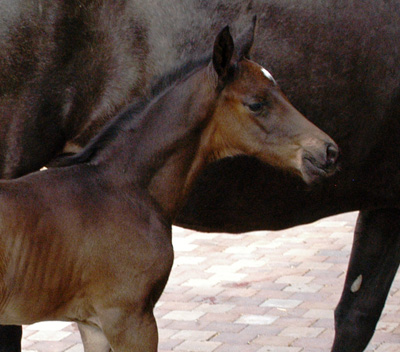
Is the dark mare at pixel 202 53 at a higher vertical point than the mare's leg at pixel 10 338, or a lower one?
higher

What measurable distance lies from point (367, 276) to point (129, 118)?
1599mm

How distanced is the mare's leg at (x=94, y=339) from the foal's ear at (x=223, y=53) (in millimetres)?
929

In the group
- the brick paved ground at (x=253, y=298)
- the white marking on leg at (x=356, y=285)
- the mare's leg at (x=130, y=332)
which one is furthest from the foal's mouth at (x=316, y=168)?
the brick paved ground at (x=253, y=298)

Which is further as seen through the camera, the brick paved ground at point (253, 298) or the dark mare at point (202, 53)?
the brick paved ground at point (253, 298)

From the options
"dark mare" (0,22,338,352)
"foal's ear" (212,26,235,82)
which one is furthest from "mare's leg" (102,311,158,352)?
"foal's ear" (212,26,235,82)

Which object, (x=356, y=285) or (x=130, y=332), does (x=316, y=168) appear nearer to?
(x=130, y=332)

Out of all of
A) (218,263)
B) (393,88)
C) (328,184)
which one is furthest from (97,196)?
(218,263)

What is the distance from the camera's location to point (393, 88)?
3604 mm

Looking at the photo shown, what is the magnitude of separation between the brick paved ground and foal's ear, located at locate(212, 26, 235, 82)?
200cm

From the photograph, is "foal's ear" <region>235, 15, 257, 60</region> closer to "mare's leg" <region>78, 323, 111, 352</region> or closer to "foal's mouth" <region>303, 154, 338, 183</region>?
"foal's mouth" <region>303, 154, 338, 183</region>

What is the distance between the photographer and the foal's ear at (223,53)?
2.83 m

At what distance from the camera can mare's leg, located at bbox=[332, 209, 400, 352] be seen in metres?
4.10

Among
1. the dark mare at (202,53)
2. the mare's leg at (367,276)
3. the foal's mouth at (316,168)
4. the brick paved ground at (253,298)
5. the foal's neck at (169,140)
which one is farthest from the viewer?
the brick paved ground at (253,298)

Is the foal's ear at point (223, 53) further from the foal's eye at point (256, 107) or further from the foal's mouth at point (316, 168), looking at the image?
the foal's mouth at point (316, 168)
